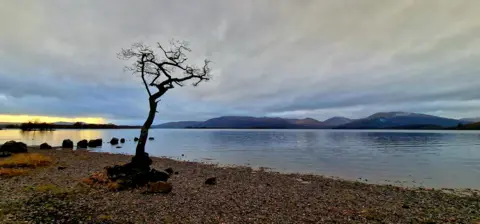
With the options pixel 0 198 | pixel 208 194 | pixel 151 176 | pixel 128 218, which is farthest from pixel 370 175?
pixel 0 198

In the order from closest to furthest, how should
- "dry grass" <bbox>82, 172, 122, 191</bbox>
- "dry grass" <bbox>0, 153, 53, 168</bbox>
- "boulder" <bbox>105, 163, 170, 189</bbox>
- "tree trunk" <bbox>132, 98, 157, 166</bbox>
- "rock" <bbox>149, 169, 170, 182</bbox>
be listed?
"dry grass" <bbox>82, 172, 122, 191</bbox>, "boulder" <bbox>105, 163, 170, 189</bbox>, "rock" <bbox>149, 169, 170, 182</bbox>, "tree trunk" <bbox>132, 98, 157, 166</bbox>, "dry grass" <bbox>0, 153, 53, 168</bbox>

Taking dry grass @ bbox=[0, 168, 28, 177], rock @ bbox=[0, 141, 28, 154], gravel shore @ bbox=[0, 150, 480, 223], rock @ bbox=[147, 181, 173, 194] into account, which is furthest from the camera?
rock @ bbox=[0, 141, 28, 154]

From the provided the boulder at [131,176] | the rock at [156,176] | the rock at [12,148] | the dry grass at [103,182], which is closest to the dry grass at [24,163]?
the dry grass at [103,182]

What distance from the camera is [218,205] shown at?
44.2ft

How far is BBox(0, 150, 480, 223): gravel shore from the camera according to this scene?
11148 mm

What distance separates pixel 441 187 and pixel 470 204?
324 inches

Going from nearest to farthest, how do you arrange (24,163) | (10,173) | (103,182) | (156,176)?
(103,182) → (156,176) → (10,173) → (24,163)

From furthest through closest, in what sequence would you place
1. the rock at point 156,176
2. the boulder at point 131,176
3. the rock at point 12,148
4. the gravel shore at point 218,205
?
the rock at point 12,148 < the rock at point 156,176 < the boulder at point 131,176 < the gravel shore at point 218,205

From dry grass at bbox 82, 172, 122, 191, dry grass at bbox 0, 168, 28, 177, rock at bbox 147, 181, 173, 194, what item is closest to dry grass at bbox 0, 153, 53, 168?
dry grass at bbox 0, 168, 28, 177

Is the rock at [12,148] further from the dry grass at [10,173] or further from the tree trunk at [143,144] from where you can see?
the tree trunk at [143,144]

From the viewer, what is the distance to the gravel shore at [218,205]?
1115 cm

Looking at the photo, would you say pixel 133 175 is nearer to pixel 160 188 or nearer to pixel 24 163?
pixel 160 188

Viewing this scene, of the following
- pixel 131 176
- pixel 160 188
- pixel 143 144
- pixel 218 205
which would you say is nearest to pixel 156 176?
pixel 131 176

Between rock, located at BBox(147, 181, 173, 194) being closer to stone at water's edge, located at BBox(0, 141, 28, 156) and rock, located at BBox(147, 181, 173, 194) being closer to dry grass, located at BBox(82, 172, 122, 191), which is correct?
dry grass, located at BBox(82, 172, 122, 191)
